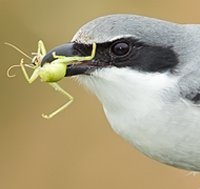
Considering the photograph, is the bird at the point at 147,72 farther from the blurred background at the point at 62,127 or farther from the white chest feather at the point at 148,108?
the blurred background at the point at 62,127

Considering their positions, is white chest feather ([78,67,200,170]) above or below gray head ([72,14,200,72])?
below

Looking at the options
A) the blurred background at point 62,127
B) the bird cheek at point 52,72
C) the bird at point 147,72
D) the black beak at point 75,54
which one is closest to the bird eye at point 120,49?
the bird at point 147,72

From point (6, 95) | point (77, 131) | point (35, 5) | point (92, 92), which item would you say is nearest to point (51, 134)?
point (77, 131)

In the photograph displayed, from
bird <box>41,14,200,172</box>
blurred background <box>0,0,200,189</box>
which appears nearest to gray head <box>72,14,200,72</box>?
bird <box>41,14,200,172</box>

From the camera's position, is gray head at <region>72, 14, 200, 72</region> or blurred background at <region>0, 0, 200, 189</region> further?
blurred background at <region>0, 0, 200, 189</region>

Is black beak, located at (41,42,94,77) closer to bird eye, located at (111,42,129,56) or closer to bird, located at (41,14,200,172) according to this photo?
bird, located at (41,14,200,172)
